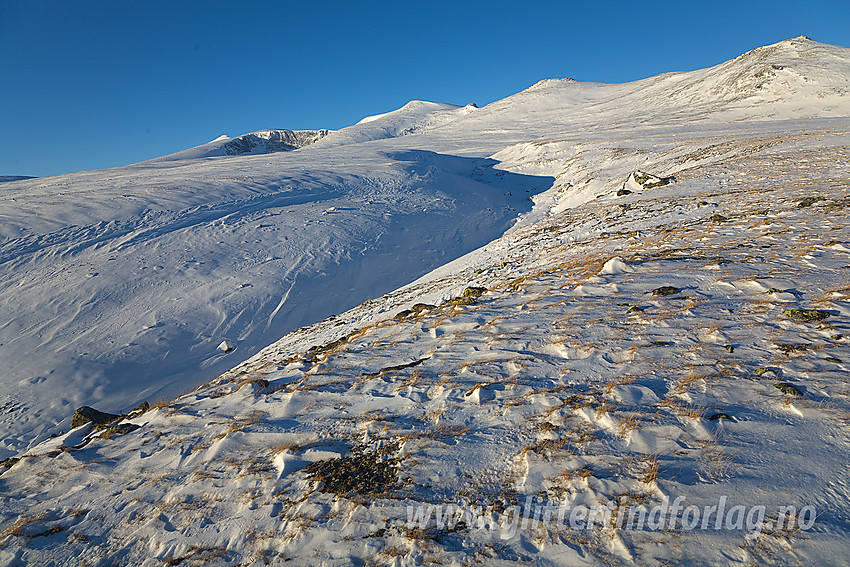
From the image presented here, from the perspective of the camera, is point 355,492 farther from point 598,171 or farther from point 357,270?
point 598,171

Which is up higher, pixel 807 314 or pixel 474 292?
pixel 474 292

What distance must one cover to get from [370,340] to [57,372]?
31.2 feet

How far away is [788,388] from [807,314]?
7.12ft

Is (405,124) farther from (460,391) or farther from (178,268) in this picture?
(460,391)

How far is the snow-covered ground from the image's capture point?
3.19 m

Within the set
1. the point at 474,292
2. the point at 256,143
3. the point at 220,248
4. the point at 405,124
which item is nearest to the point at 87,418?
the point at 474,292

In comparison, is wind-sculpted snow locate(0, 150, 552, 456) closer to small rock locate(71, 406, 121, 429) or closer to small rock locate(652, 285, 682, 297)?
small rock locate(71, 406, 121, 429)

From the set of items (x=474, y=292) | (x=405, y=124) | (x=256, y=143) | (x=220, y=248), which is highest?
(x=256, y=143)

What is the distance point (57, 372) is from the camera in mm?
10148

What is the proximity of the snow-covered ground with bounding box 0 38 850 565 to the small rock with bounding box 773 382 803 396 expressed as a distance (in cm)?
3

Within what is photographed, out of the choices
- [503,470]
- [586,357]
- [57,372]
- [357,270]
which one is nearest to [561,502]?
[503,470]

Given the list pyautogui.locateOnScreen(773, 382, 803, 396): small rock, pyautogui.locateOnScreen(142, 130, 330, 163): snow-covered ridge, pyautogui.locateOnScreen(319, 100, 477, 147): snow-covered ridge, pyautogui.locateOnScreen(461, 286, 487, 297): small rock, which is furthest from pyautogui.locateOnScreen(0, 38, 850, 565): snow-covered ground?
pyautogui.locateOnScreen(142, 130, 330, 163): snow-covered ridge

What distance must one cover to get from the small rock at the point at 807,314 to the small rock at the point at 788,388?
6.38 ft

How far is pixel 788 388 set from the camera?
13.2 ft
